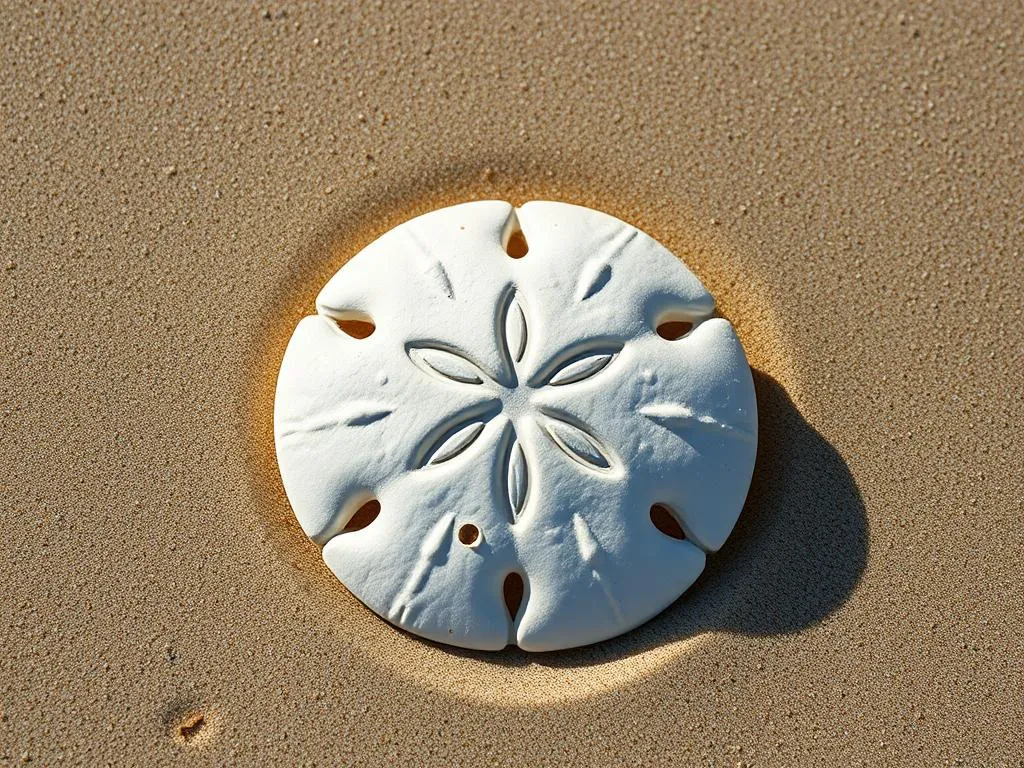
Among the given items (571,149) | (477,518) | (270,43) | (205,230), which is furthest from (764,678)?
(270,43)

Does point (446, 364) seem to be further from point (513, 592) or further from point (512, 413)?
point (513, 592)

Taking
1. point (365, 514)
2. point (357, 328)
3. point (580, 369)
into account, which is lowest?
point (365, 514)

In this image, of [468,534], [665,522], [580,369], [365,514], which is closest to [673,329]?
[580,369]

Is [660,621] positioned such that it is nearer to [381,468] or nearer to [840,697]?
[840,697]

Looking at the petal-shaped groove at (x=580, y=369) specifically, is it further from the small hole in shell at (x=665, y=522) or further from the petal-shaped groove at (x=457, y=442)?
the small hole in shell at (x=665, y=522)

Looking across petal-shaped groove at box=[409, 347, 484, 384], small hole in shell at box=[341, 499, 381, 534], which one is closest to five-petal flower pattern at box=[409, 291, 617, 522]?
petal-shaped groove at box=[409, 347, 484, 384]

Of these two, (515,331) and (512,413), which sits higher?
(515,331)

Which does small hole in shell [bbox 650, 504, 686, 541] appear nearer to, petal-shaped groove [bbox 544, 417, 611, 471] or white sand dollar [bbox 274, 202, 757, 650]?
white sand dollar [bbox 274, 202, 757, 650]

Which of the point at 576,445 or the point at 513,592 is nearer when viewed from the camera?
the point at 576,445
